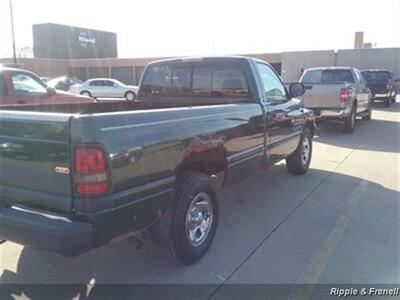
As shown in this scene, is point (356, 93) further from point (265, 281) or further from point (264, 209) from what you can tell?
point (265, 281)

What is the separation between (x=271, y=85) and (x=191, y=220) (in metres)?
2.68

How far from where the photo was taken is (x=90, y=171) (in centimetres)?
268

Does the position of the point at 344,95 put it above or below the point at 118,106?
below

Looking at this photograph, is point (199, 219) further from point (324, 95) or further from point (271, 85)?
point (324, 95)

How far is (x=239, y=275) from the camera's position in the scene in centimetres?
357

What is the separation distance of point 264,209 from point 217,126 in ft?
5.84

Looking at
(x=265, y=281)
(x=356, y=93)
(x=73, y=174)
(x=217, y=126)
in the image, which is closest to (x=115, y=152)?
(x=73, y=174)

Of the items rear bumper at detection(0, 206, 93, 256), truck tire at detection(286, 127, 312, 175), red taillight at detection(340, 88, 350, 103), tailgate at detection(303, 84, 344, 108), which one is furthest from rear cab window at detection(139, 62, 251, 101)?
red taillight at detection(340, 88, 350, 103)

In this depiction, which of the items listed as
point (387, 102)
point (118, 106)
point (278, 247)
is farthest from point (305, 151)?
point (387, 102)

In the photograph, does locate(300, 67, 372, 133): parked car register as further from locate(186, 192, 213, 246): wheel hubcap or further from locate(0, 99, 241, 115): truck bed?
locate(186, 192, 213, 246): wheel hubcap

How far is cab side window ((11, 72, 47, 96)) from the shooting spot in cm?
850

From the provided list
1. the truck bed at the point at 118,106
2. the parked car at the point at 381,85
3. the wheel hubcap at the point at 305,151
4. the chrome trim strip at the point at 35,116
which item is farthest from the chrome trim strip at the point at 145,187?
the parked car at the point at 381,85

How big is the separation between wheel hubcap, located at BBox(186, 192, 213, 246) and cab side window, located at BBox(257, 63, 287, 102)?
6.42ft

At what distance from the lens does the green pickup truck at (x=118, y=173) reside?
105 inches
